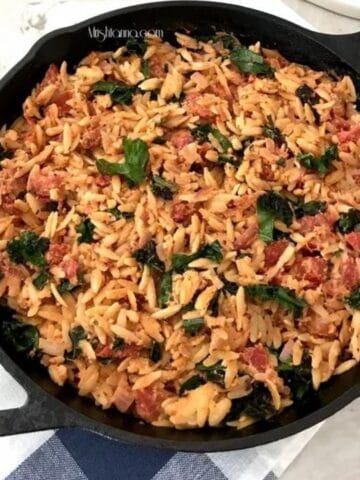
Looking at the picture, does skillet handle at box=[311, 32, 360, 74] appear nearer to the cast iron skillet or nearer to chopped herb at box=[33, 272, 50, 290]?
the cast iron skillet

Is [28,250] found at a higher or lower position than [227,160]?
lower

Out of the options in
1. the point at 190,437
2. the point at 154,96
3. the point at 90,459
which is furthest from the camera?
the point at 154,96

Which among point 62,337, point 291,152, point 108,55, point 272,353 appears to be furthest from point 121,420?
point 108,55

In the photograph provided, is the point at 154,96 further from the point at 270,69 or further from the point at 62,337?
the point at 62,337

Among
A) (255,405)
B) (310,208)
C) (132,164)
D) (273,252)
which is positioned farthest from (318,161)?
(255,405)

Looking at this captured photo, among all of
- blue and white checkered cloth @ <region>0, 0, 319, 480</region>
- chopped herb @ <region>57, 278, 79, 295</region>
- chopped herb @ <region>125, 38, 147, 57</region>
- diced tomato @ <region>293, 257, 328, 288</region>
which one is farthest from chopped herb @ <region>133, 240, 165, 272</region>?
chopped herb @ <region>125, 38, 147, 57</region>

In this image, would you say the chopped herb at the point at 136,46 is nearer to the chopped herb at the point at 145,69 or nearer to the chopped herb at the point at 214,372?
the chopped herb at the point at 145,69

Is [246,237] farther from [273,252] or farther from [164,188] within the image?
[164,188]
